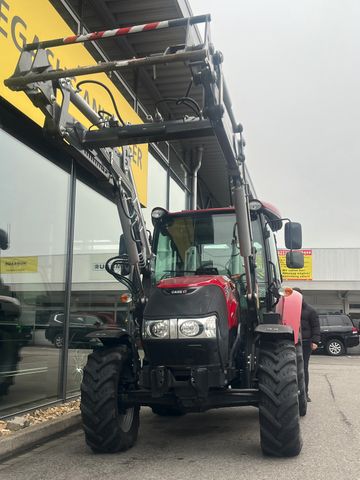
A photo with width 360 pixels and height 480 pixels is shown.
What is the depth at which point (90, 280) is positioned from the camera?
324 inches

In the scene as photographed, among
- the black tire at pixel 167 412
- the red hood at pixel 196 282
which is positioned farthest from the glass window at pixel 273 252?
the black tire at pixel 167 412

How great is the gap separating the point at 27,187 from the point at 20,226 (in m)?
0.52

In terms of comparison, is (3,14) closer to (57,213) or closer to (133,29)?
(133,29)

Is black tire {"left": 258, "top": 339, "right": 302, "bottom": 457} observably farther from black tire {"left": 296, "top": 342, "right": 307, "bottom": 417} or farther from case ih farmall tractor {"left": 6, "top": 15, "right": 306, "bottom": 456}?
black tire {"left": 296, "top": 342, "right": 307, "bottom": 417}

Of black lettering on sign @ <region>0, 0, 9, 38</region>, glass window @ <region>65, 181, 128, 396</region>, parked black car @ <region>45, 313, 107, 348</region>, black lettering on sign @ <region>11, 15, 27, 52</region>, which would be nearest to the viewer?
black lettering on sign @ <region>0, 0, 9, 38</region>

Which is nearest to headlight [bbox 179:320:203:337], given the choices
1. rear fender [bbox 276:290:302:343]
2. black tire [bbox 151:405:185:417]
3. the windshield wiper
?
the windshield wiper

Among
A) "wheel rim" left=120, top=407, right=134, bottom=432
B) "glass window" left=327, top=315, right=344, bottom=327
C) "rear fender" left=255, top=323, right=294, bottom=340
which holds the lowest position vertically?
"wheel rim" left=120, top=407, right=134, bottom=432

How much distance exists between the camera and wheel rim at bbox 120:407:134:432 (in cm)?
509

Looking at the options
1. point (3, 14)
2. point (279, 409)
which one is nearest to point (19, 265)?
point (3, 14)

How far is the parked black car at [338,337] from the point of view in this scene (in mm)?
19656

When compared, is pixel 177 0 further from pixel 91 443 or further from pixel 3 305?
pixel 91 443

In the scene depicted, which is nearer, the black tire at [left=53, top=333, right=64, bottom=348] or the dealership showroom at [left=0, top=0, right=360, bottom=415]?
the dealership showroom at [left=0, top=0, right=360, bottom=415]

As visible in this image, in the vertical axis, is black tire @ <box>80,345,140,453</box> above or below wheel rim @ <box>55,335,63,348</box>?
below

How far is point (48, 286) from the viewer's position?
693 cm
